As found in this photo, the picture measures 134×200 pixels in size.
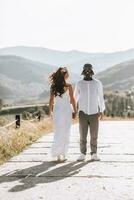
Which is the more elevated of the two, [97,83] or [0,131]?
[97,83]

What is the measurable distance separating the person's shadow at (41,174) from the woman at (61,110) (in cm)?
47

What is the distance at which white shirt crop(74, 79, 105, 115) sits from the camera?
10852 millimetres

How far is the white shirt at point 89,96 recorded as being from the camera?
35.6 feet

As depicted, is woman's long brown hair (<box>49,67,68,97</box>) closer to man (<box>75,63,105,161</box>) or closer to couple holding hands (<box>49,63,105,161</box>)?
couple holding hands (<box>49,63,105,161</box>)

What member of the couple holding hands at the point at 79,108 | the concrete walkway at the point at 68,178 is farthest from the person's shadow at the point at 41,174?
the couple holding hands at the point at 79,108

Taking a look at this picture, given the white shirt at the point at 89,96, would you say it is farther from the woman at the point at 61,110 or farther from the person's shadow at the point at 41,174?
the person's shadow at the point at 41,174

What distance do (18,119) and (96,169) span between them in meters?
10.9

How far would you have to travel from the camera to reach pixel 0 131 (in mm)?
14352

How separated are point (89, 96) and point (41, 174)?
2672 mm

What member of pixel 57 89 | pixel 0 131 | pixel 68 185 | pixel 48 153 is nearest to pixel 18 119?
pixel 0 131

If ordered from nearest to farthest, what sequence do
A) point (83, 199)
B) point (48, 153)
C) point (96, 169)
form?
1. point (83, 199)
2. point (96, 169)
3. point (48, 153)

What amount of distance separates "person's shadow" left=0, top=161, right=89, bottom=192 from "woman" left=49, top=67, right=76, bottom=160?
469 mm

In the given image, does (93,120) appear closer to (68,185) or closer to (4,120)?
(68,185)

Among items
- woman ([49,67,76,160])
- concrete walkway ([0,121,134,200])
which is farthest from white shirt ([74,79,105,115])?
concrete walkway ([0,121,134,200])
